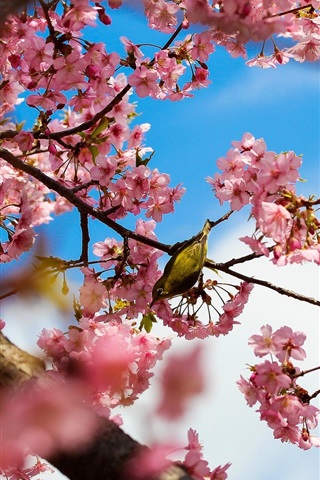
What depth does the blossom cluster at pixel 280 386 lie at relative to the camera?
2717 mm

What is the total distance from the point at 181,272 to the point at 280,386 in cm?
69

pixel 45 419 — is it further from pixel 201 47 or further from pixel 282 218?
pixel 201 47

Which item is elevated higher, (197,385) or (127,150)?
(127,150)

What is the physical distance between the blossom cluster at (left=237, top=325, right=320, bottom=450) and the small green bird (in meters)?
0.44

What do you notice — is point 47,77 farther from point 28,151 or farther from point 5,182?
point 5,182

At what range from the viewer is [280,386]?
272cm

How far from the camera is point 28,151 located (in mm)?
3992

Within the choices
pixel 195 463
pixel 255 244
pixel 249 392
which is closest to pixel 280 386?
pixel 249 392

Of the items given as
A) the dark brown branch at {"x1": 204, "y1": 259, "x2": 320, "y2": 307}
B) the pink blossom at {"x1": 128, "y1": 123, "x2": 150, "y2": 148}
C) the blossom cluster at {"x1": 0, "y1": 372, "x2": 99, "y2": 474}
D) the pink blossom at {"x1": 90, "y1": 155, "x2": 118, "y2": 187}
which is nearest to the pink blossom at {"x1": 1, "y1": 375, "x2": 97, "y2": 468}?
the blossom cluster at {"x1": 0, "y1": 372, "x2": 99, "y2": 474}

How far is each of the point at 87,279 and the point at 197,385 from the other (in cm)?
197

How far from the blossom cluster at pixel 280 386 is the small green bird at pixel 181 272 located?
0.44 metres

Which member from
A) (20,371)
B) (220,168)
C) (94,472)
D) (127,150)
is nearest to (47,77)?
(127,150)

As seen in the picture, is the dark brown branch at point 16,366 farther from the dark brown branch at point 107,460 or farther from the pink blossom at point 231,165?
the pink blossom at point 231,165

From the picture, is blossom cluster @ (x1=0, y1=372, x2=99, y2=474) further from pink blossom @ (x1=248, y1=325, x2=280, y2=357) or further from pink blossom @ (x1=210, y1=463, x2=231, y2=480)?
pink blossom @ (x1=248, y1=325, x2=280, y2=357)
